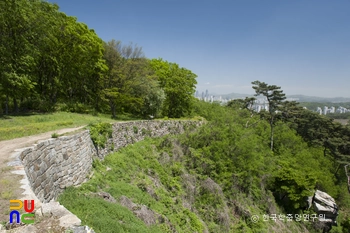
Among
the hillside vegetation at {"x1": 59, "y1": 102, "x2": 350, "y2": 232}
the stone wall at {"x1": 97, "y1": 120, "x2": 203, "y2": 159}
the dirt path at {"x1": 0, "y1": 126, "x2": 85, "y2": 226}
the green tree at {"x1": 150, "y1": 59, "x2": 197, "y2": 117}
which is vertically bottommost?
the hillside vegetation at {"x1": 59, "y1": 102, "x2": 350, "y2": 232}

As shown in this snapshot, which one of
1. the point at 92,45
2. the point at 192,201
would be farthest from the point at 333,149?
the point at 92,45

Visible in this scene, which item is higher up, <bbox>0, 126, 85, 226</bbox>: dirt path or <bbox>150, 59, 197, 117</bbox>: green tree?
<bbox>150, 59, 197, 117</bbox>: green tree

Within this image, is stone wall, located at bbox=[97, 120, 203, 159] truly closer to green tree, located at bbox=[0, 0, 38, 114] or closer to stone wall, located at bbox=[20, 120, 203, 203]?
stone wall, located at bbox=[20, 120, 203, 203]

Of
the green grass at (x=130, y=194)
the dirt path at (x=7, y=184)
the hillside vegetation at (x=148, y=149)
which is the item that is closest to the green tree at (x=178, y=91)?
the hillside vegetation at (x=148, y=149)

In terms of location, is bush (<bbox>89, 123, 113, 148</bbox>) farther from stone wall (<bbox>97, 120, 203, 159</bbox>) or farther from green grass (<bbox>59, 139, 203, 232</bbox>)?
green grass (<bbox>59, 139, 203, 232</bbox>)

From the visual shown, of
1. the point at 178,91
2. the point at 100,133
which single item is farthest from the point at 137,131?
the point at 178,91

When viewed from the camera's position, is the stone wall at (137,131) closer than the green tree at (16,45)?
Yes

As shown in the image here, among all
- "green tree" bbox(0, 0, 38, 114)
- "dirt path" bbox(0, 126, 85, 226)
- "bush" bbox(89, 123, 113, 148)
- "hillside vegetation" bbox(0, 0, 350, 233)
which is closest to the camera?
"dirt path" bbox(0, 126, 85, 226)

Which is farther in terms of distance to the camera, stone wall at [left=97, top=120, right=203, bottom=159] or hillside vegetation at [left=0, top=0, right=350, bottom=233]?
stone wall at [left=97, top=120, right=203, bottom=159]

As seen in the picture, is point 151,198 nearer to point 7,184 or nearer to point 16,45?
point 7,184

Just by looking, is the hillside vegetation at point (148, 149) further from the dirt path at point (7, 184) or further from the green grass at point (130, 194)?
the dirt path at point (7, 184)

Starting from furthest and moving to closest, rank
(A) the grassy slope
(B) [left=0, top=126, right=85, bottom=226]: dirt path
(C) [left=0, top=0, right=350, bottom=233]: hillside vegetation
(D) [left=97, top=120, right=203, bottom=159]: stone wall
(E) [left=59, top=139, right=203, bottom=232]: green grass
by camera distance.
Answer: (D) [left=97, top=120, right=203, bottom=159]: stone wall → (C) [left=0, top=0, right=350, bottom=233]: hillside vegetation → (A) the grassy slope → (E) [left=59, top=139, right=203, bottom=232]: green grass → (B) [left=0, top=126, right=85, bottom=226]: dirt path

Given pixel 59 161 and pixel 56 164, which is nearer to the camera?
pixel 56 164

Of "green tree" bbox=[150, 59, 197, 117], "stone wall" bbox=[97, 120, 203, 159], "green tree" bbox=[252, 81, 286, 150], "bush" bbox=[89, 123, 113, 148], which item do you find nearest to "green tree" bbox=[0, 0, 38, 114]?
"bush" bbox=[89, 123, 113, 148]
